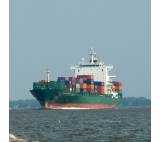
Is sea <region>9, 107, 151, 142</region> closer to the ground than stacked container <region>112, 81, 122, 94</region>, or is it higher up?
closer to the ground

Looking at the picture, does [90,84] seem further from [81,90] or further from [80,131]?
[80,131]

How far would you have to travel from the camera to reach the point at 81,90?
69.8 meters

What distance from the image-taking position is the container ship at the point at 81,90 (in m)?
67.0

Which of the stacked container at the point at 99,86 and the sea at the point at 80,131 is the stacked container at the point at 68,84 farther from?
the sea at the point at 80,131

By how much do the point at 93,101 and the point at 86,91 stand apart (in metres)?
2.38

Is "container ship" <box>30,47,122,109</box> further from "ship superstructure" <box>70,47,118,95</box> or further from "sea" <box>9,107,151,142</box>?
"sea" <box>9,107,151,142</box>

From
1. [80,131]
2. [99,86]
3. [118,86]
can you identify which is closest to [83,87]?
[99,86]

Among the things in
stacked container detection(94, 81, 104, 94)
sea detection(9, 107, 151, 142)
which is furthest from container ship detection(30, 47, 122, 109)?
sea detection(9, 107, 151, 142)

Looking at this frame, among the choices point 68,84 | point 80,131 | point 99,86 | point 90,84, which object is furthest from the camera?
point 99,86

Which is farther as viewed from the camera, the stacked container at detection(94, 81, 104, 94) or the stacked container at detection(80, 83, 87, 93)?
the stacked container at detection(94, 81, 104, 94)

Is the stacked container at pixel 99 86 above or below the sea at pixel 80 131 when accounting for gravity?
above

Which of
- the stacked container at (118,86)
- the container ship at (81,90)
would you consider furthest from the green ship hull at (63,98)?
the stacked container at (118,86)

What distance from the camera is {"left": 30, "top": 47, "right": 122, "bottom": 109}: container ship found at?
67000 millimetres
